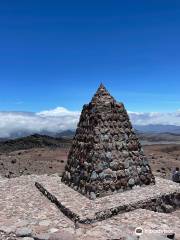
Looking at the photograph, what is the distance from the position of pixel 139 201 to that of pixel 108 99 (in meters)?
4.59

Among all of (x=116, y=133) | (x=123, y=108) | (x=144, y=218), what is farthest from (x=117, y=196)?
(x=123, y=108)

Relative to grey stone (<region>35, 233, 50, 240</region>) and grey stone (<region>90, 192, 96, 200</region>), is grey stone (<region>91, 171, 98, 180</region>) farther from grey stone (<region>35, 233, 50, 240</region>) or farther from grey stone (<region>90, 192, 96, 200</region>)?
grey stone (<region>35, 233, 50, 240</region>)

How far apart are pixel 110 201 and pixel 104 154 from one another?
1.99 metres

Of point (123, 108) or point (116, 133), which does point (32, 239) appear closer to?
point (116, 133)

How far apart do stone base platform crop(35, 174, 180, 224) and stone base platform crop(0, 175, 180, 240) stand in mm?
33

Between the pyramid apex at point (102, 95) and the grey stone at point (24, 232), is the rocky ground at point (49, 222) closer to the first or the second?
the grey stone at point (24, 232)

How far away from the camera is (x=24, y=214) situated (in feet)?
38.1

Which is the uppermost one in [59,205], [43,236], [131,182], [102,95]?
[102,95]

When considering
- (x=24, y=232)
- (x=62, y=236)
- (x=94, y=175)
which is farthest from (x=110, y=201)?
(x=24, y=232)

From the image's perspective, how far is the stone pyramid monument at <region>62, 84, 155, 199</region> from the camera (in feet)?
42.7

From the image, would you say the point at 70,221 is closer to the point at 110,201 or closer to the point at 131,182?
the point at 110,201

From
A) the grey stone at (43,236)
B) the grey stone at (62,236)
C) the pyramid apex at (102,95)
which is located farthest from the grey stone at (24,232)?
the pyramid apex at (102,95)

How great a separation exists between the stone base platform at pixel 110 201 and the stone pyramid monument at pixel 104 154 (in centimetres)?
37

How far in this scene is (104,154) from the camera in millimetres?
13297
